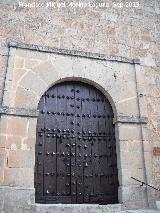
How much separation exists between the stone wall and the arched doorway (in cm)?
22

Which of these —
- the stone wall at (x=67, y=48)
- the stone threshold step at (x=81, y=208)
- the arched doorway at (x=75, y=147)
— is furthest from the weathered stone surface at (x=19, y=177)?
the stone threshold step at (x=81, y=208)

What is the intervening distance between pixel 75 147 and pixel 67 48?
1603mm

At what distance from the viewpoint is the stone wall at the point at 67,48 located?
376 cm

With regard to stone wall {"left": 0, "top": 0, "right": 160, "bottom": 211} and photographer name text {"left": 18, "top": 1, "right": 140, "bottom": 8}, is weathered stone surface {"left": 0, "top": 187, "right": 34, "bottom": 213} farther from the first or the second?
photographer name text {"left": 18, "top": 1, "right": 140, "bottom": 8}

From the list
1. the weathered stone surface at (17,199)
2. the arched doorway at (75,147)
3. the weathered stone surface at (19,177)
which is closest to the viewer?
the weathered stone surface at (17,199)

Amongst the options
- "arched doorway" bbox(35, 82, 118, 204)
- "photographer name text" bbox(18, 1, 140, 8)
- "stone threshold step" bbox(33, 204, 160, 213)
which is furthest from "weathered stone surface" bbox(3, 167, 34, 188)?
"photographer name text" bbox(18, 1, 140, 8)

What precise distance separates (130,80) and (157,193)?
1808 mm

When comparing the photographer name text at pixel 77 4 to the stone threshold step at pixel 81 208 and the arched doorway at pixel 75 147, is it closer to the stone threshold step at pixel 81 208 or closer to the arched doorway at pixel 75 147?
the arched doorway at pixel 75 147

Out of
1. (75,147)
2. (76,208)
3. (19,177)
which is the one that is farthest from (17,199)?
(75,147)

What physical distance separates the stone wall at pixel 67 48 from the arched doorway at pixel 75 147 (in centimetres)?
22

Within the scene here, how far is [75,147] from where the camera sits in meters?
4.09

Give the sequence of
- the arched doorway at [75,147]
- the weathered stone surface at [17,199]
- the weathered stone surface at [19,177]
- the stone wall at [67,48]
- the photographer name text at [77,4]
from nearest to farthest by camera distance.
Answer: the weathered stone surface at [17,199] < the weathered stone surface at [19,177] < the stone wall at [67,48] < the arched doorway at [75,147] < the photographer name text at [77,4]

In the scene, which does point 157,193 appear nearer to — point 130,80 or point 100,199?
point 100,199

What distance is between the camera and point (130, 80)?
4598mm
